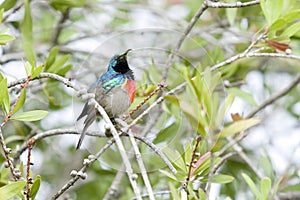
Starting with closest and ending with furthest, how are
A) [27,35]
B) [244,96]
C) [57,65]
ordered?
1. [57,65]
2. [27,35]
3. [244,96]

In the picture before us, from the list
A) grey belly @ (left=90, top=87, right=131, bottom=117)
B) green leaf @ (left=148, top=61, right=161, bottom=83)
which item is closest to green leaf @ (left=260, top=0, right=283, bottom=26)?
green leaf @ (left=148, top=61, right=161, bottom=83)

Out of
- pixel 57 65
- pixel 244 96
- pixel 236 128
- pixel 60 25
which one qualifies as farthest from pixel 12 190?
pixel 60 25

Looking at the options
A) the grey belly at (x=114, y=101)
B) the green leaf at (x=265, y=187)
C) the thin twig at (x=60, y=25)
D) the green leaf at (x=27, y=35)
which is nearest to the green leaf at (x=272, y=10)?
the green leaf at (x=265, y=187)

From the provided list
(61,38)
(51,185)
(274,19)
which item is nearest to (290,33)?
(274,19)

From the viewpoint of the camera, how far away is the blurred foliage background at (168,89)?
1.23 metres

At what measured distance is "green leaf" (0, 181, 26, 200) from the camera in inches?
45.3

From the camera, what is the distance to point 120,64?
121cm

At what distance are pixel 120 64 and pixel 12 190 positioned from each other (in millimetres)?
276

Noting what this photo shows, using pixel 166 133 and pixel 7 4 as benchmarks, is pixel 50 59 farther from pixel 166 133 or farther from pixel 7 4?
pixel 166 133

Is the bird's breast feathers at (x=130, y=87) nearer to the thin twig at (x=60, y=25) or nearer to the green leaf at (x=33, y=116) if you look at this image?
the green leaf at (x=33, y=116)

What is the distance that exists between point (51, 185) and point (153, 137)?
105 centimetres

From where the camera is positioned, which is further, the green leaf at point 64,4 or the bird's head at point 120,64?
the green leaf at point 64,4

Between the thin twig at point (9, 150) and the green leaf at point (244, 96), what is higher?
the green leaf at point (244, 96)

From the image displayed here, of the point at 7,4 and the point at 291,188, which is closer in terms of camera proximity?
the point at 7,4
